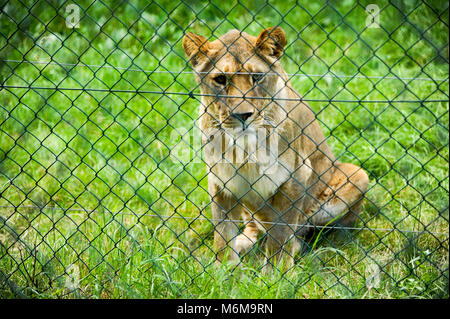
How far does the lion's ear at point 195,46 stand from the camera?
11.4 feet

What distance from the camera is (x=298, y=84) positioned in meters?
5.75

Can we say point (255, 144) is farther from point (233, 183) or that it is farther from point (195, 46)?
point (195, 46)

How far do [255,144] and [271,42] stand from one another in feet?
2.32

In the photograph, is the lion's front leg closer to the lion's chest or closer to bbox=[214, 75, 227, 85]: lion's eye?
the lion's chest

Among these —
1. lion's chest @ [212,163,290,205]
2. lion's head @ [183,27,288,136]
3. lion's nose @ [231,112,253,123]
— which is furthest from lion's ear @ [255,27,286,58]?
lion's chest @ [212,163,290,205]

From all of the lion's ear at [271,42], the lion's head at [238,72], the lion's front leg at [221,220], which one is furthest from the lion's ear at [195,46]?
the lion's front leg at [221,220]

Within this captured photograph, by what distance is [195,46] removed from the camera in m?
3.54

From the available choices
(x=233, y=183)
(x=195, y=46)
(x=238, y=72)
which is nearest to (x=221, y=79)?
(x=238, y=72)

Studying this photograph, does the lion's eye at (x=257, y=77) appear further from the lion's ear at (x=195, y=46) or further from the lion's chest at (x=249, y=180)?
the lion's chest at (x=249, y=180)

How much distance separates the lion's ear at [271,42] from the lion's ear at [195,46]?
341 millimetres

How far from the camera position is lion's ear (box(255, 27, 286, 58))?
11.1 feet
